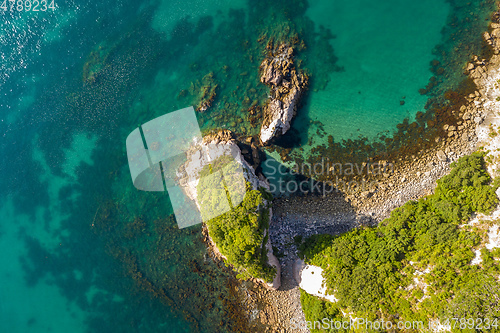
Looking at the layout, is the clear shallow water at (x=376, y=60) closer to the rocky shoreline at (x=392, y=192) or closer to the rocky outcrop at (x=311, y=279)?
the rocky shoreline at (x=392, y=192)

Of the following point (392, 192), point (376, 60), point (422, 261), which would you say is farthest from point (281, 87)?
point (422, 261)

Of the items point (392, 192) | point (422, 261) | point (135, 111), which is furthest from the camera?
point (135, 111)

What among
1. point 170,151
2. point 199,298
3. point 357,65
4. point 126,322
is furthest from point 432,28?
point 126,322

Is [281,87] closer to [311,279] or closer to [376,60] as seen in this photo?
[376,60]

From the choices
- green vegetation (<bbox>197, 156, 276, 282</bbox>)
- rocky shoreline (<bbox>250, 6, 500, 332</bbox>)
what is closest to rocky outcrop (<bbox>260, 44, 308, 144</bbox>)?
green vegetation (<bbox>197, 156, 276, 282</bbox>)

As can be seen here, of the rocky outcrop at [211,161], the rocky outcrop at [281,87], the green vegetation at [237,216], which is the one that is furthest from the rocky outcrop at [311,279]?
the rocky outcrop at [281,87]

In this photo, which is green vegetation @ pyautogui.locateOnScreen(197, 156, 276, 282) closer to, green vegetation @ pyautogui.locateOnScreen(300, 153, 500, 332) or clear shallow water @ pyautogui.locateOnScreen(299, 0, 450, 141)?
green vegetation @ pyautogui.locateOnScreen(300, 153, 500, 332)

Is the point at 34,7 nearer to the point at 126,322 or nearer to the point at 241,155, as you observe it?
the point at 241,155
